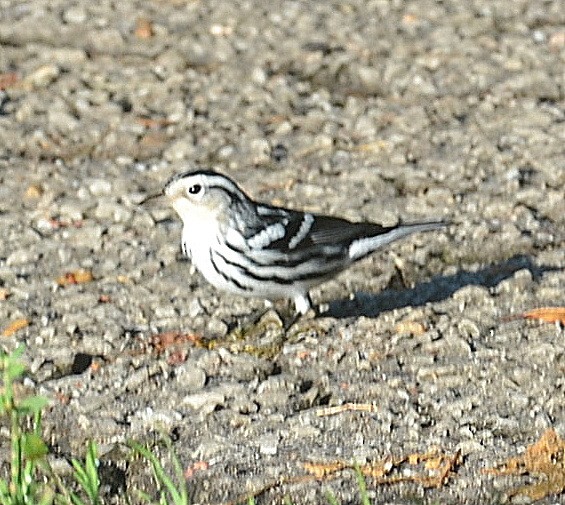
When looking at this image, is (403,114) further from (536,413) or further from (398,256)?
(536,413)

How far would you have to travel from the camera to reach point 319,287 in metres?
7.41

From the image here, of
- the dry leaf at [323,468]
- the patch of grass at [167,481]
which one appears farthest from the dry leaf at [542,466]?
the patch of grass at [167,481]

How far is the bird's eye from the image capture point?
22.6 feet

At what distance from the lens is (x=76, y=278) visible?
7332 mm

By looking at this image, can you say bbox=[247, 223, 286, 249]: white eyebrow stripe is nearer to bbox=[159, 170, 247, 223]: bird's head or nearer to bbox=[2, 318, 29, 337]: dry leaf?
bbox=[159, 170, 247, 223]: bird's head

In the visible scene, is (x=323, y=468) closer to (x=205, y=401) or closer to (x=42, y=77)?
(x=205, y=401)

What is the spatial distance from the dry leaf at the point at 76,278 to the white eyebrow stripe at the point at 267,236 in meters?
0.93

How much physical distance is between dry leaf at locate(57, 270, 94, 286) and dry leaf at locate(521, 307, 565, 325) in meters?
2.04

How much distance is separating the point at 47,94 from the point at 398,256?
9.81 ft

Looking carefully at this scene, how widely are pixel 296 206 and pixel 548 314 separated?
73.1 inches

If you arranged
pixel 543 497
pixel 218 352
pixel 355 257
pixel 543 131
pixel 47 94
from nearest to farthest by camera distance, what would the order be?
pixel 543 497 < pixel 218 352 < pixel 355 257 < pixel 543 131 < pixel 47 94

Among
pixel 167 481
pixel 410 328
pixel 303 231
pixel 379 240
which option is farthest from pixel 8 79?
pixel 167 481

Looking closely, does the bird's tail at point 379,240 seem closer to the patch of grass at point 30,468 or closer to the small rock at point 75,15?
the patch of grass at point 30,468

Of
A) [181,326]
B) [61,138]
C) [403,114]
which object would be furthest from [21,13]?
[181,326]
